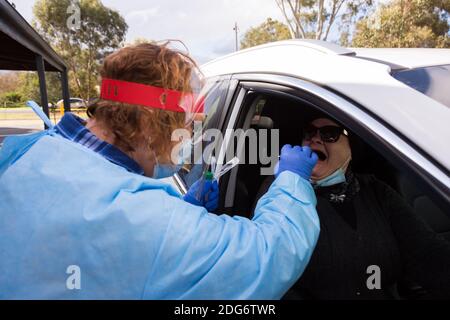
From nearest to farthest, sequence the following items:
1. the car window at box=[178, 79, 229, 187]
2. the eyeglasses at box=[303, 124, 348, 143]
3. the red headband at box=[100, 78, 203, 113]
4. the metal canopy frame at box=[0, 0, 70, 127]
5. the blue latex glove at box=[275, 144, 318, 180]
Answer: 1. the red headband at box=[100, 78, 203, 113]
2. the blue latex glove at box=[275, 144, 318, 180]
3. the eyeglasses at box=[303, 124, 348, 143]
4. the car window at box=[178, 79, 229, 187]
5. the metal canopy frame at box=[0, 0, 70, 127]

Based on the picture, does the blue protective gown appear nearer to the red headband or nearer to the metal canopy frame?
the red headband

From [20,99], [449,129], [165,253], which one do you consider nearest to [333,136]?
[449,129]

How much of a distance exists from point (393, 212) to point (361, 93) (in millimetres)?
884

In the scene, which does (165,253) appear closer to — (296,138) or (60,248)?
(60,248)

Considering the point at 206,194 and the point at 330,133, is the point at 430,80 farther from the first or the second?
the point at 206,194

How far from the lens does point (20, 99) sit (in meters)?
40.8

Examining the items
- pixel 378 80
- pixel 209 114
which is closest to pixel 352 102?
pixel 378 80

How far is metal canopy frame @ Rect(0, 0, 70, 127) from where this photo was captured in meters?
4.25

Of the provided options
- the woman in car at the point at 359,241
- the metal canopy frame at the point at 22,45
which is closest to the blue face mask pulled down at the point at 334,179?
the woman in car at the point at 359,241

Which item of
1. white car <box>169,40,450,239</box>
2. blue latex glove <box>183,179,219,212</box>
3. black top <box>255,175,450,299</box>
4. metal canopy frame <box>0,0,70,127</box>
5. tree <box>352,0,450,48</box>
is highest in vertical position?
tree <box>352,0,450,48</box>

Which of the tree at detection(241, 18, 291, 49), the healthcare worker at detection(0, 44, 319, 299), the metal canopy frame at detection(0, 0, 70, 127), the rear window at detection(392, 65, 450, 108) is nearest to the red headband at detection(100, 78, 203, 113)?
the healthcare worker at detection(0, 44, 319, 299)

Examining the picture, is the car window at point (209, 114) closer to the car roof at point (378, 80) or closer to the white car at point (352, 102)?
the white car at point (352, 102)

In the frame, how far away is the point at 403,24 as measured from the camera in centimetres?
1750

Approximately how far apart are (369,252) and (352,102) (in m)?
0.79
